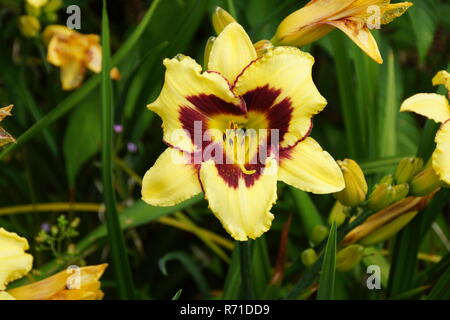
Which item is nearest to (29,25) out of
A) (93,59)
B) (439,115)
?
(93,59)

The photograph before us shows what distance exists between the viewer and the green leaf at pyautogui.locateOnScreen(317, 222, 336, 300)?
0.76 metres

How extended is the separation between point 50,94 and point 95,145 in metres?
0.15

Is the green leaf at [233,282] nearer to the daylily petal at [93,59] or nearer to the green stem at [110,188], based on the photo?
the green stem at [110,188]

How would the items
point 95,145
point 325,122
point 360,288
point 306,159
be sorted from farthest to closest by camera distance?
point 325,122 → point 95,145 → point 360,288 → point 306,159

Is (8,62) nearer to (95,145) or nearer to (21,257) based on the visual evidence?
(95,145)

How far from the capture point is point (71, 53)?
1.32 m

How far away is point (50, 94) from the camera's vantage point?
136 cm

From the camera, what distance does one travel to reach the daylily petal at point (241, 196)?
707mm


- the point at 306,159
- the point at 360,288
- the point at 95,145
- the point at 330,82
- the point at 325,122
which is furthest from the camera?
the point at 330,82

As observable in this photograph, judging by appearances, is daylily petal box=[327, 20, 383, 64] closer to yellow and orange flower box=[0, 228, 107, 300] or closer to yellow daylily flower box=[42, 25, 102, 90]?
yellow and orange flower box=[0, 228, 107, 300]

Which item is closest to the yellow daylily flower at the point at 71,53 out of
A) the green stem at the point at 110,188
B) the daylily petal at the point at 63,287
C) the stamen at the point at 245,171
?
the green stem at the point at 110,188

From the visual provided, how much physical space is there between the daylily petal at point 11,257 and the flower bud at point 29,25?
62 cm

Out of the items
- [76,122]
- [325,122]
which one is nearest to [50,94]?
[76,122]
